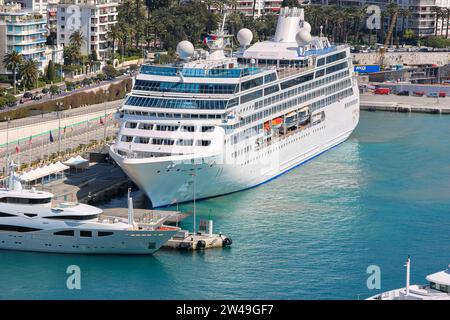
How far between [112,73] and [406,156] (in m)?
26.6

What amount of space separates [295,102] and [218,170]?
1099 cm

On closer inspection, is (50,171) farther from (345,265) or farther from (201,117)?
(345,265)

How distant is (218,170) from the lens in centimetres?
4769

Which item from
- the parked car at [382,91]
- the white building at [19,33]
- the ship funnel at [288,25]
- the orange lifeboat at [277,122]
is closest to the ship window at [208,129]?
the orange lifeboat at [277,122]

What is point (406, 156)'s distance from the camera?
59594 mm

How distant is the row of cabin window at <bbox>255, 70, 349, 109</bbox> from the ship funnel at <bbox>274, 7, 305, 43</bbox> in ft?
10.5

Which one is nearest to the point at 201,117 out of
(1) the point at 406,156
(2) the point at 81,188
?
(2) the point at 81,188

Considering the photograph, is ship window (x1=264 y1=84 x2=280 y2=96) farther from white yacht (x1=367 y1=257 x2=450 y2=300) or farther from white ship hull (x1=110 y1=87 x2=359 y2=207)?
white yacht (x1=367 y1=257 x2=450 y2=300)

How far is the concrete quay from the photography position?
79.1 metres

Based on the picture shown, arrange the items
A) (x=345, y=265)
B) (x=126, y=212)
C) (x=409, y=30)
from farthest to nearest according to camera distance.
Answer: (x=409, y=30) → (x=126, y=212) → (x=345, y=265)

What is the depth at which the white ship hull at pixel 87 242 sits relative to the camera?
39750 mm

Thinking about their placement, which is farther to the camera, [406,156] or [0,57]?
[0,57]

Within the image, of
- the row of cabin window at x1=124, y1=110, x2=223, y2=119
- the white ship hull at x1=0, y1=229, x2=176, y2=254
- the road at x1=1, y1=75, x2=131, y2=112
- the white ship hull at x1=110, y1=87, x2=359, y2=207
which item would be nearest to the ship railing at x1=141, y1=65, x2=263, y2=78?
the row of cabin window at x1=124, y1=110, x2=223, y2=119

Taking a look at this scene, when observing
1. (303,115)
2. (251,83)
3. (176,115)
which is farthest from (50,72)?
(176,115)
